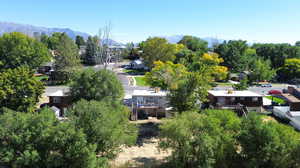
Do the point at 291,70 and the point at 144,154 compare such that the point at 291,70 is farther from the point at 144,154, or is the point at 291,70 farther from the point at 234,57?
the point at 144,154

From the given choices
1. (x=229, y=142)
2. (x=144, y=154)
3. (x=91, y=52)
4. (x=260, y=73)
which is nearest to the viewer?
(x=229, y=142)

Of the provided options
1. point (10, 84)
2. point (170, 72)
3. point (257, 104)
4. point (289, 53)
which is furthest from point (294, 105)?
point (289, 53)

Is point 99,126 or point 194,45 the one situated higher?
point 194,45

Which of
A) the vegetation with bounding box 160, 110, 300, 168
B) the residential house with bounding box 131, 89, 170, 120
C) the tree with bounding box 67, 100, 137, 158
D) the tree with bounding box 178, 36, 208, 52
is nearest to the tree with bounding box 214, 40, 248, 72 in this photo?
the tree with bounding box 178, 36, 208, 52

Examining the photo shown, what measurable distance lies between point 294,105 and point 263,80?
3169cm

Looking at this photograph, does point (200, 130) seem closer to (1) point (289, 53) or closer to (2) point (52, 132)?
(2) point (52, 132)

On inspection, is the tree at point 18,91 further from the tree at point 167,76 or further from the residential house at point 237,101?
the residential house at point 237,101

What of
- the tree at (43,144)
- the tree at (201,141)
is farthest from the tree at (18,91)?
the tree at (201,141)

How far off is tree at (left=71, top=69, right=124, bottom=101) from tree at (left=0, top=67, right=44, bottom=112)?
17.4 ft

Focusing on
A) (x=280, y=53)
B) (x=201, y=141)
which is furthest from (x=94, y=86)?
(x=280, y=53)

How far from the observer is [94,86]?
1083 inches

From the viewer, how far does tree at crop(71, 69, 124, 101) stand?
2739 centimetres

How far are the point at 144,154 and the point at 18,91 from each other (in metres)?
17.3

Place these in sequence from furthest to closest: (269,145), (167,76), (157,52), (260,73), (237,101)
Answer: (157,52) < (260,73) < (237,101) < (167,76) < (269,145)
